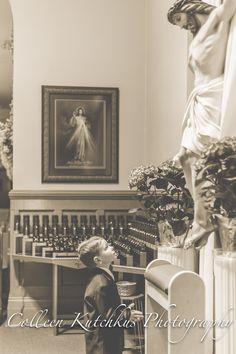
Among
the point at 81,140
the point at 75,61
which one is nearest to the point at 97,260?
the point at 81,140

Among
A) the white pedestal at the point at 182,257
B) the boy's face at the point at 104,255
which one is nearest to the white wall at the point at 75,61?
the white pedestal at the point at 182,257

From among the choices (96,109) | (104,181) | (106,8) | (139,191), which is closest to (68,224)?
(104,181)

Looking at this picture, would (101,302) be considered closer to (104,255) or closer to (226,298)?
(104,255)

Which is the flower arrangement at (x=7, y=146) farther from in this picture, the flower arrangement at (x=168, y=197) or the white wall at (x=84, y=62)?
the flower arrangement at (x=168, y=197)

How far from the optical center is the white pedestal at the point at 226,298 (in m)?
3.17

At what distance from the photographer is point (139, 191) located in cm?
507

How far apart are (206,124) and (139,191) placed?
120 centimetres

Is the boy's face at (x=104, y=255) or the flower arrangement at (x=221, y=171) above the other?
the flower arrangement at (x=221, y=171)

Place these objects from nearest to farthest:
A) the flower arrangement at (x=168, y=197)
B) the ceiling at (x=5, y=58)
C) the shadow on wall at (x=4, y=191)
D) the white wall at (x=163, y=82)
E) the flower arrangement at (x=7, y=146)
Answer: the flower arrangement at (x=168, y=197)
the white wall at (x=163, y=82)
the flower arrangement at (x=7, y=146)
the ceiling at (x=5, y=58)
the shadow on wall at (x=4, y=191)

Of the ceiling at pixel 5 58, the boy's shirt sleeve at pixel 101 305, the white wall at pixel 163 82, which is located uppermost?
the ceiling at pixel 5 58

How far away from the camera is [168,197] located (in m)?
4.85

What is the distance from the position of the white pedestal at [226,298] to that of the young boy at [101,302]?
0.99 metres

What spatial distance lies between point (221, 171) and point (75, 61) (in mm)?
5834

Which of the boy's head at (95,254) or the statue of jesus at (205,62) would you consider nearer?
the statue of jesus at (205,62)
